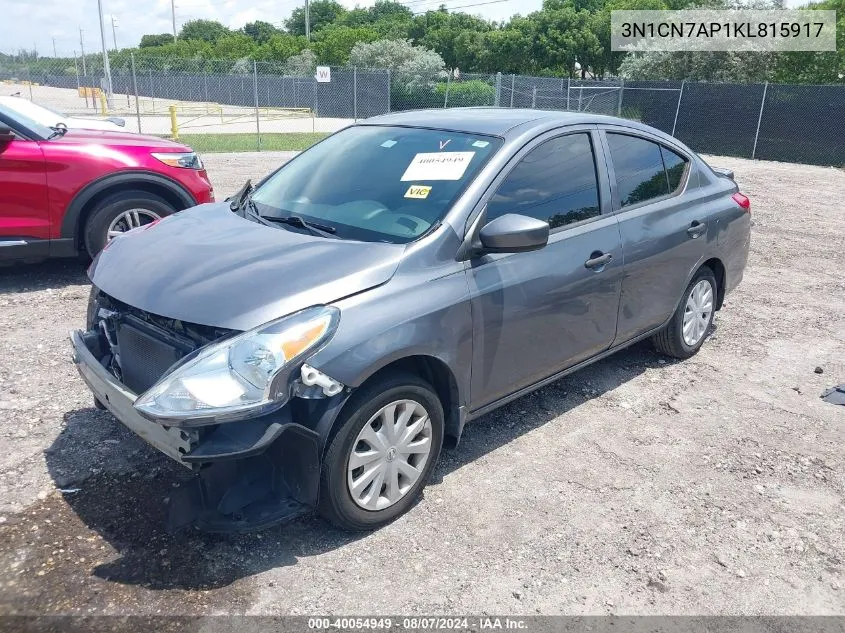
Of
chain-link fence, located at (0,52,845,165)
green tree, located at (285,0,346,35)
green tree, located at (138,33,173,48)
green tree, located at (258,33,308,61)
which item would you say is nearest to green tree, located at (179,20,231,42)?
green tree, located at (138,33,173,48)

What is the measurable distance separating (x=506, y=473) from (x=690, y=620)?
1.21 metres

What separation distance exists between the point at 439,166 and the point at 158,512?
2143mm

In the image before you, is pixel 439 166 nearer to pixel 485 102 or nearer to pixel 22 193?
pixel 22 193

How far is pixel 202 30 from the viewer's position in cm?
12012

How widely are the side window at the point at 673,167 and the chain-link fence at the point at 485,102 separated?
11.6 metres

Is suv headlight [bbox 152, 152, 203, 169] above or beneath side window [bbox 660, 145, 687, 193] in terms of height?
beneath

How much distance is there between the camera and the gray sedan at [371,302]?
2.82 meters

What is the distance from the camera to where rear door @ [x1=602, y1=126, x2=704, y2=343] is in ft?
14.4

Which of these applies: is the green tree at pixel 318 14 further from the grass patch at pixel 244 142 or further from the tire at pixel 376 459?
the tire at pixel 376 459

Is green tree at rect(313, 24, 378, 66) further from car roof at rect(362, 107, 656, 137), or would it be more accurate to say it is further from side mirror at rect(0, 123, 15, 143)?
car roof at rect(362, 107, 656, 137)

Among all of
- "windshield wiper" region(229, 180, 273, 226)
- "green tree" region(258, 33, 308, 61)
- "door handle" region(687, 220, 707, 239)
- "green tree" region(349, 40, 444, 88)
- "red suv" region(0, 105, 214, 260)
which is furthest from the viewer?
"green tree" region(258, 33, 308, 61)

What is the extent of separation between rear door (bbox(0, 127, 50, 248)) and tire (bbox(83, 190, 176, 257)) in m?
0.36

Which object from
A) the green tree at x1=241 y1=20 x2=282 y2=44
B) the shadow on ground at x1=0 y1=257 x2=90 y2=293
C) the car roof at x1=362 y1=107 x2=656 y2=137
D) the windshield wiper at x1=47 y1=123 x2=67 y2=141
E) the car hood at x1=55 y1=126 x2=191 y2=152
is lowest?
the shadow on ground at x1=0 y1=257 x2=90 y2=293

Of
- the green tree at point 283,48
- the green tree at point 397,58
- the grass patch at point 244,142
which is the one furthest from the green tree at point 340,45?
the grass patch at point 244,142
